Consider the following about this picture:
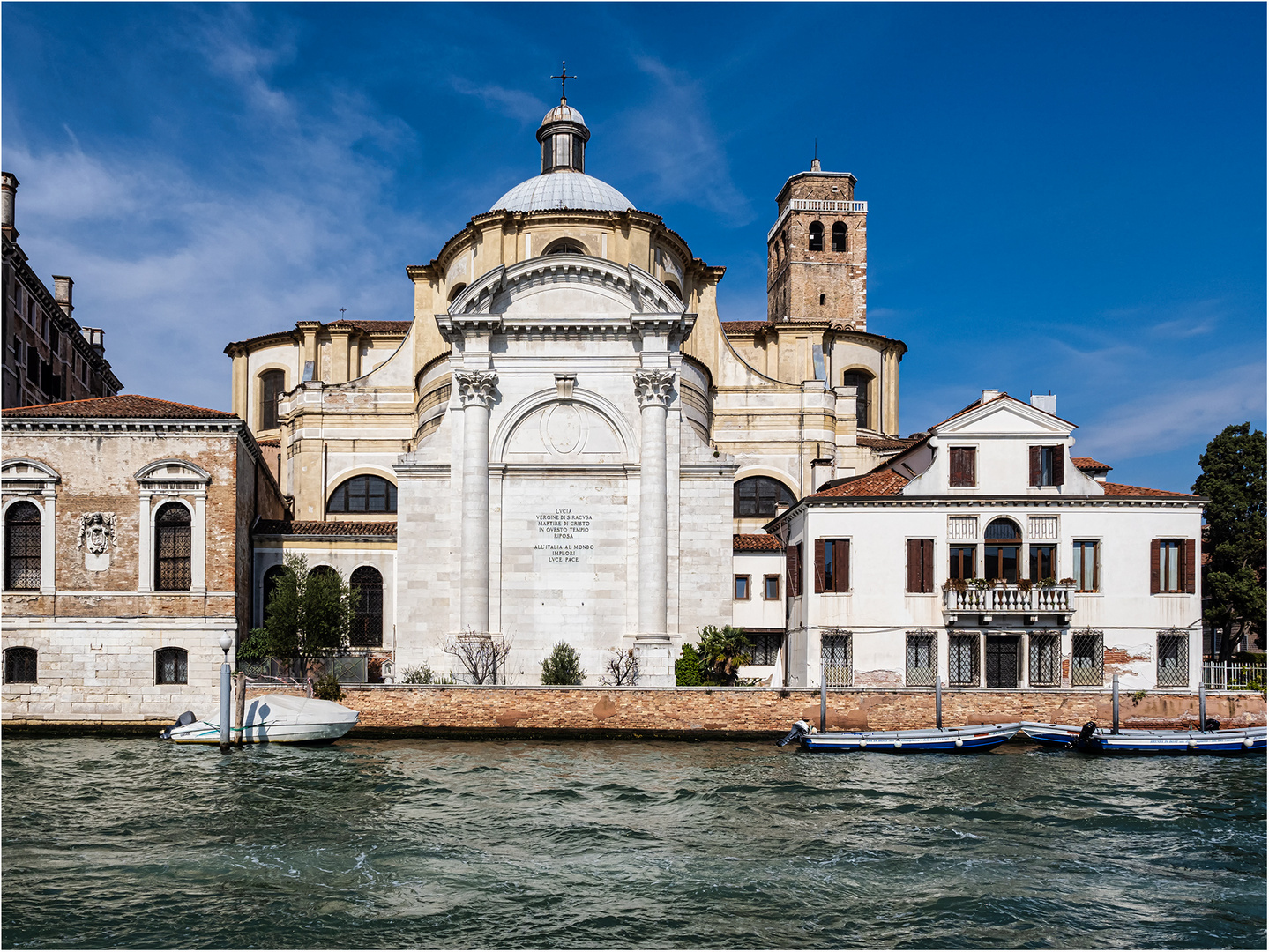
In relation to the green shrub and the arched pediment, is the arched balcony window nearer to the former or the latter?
the arched pediment

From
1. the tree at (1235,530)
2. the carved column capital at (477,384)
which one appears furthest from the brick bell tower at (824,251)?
the carved column capital at (477,384)

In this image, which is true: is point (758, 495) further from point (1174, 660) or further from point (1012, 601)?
point (1174, 660)

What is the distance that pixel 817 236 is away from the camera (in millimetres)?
54344

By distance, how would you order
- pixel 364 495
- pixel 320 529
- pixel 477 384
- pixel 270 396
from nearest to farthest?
pixel 477 384 < pixel 320 529 < pixel 364 495 < pixel 270 396

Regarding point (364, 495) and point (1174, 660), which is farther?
point (364, 495)

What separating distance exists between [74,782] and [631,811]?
990 cm

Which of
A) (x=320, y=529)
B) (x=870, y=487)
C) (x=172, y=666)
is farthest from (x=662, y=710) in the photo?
(x=172, y=666)

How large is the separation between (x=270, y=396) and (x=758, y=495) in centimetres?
2058

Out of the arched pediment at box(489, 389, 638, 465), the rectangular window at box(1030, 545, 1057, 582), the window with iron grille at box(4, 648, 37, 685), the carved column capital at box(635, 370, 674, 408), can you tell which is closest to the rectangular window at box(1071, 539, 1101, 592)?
the rectangular window at box(1030, 545, 1057, 582)

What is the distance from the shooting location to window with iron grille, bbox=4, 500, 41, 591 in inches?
1045

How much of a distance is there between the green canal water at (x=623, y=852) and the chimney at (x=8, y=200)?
885 inches

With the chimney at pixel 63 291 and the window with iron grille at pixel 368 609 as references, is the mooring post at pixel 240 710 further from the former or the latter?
the chimney at pixel 63 291

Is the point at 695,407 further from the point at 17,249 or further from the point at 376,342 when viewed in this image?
the point at 17,249

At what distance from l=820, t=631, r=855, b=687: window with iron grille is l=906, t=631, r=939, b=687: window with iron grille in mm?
1458
